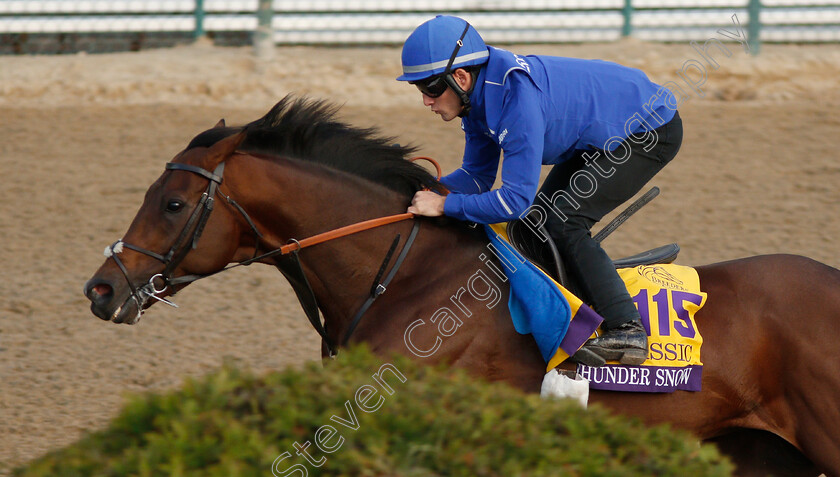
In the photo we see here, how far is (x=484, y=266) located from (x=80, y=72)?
26.4 ft

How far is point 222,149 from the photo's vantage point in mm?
3383

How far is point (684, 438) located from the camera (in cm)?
229

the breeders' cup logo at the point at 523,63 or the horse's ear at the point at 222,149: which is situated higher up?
the breeders' cup logo at the point at 523,63

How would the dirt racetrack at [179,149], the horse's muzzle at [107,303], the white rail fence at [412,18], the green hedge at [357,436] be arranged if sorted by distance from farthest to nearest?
1. the white rail fence at [412,18]
2. the dirt racetrack at [179,149]
3. the horse's muzzle at [107,303]
4. the green hedge at [357,436]

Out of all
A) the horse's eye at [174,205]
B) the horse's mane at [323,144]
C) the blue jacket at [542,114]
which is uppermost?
the blue jacket at [542,114]

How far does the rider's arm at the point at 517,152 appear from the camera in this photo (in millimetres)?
3342

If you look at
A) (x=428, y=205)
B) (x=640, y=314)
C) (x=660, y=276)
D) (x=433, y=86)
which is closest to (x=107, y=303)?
(x=428, y=205)

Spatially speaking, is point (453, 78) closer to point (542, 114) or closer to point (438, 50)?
point (438, 50)

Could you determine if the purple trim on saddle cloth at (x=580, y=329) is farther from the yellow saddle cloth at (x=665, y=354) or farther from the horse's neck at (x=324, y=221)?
the horse's neck at (x=324, y=221)

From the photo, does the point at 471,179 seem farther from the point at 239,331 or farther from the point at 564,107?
the point at 239,331

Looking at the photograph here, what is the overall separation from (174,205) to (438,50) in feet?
3.85

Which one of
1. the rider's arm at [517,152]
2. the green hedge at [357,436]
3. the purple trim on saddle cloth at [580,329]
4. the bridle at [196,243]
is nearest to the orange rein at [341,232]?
the bridle at [196,243]

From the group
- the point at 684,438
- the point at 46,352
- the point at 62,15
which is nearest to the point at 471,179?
the point at 684,438

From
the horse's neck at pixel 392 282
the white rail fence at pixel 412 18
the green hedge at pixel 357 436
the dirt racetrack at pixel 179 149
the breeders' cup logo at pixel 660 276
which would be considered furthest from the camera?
the white rail fence at pixel 412 18
